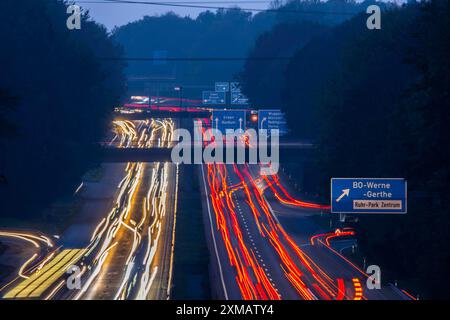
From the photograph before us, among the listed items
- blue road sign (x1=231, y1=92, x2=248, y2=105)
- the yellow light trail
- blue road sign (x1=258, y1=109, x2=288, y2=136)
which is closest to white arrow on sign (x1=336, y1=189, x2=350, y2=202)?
the yellow light trail

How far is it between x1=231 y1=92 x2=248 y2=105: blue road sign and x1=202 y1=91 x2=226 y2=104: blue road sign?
25.7ft

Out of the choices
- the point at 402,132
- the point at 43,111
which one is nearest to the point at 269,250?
→ the point at 402,132

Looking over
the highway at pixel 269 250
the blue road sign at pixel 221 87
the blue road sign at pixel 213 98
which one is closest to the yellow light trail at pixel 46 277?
the highway at pixel 269 250

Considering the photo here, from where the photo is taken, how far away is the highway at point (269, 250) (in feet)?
100

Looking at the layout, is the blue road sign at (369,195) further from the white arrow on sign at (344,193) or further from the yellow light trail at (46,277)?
the yellow light trail at (46,277)

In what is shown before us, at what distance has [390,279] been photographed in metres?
33.5

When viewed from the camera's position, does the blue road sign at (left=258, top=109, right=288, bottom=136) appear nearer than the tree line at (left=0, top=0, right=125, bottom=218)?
No

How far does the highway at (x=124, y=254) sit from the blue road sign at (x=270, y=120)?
9.30 m

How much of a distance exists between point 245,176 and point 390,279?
43.5m

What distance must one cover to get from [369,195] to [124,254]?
17765mm

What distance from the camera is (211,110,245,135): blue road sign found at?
57972 mm

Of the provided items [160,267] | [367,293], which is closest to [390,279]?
[367,293]

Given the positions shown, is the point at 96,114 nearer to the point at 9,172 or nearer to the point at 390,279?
the point at 9,172

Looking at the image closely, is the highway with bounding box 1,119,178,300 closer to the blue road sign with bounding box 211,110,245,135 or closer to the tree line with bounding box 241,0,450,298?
the blue road sign with bounding box 211,110,245,135
